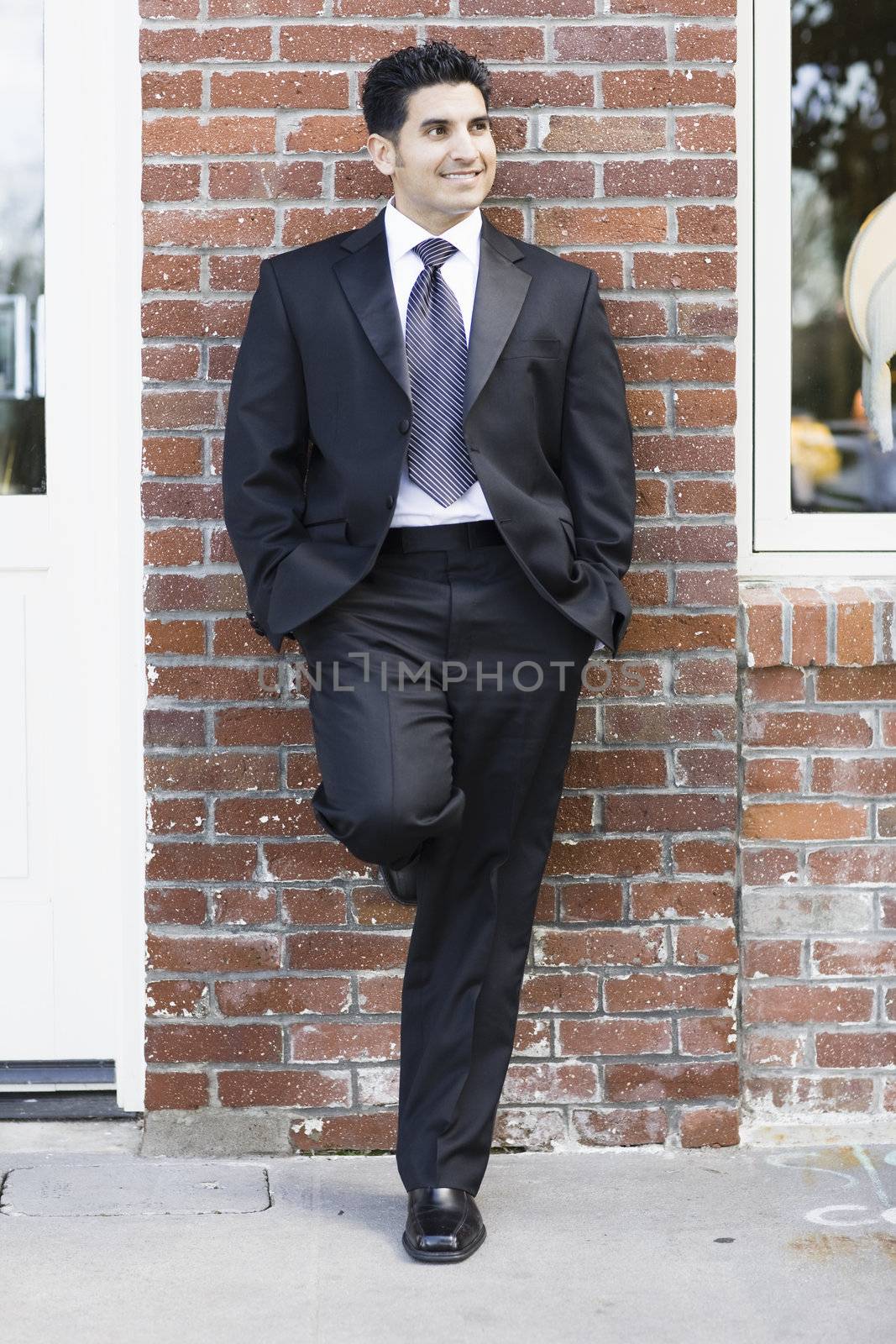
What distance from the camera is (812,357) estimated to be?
3.62 meters

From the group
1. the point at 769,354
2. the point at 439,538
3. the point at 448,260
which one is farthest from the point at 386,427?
the point at 769,354

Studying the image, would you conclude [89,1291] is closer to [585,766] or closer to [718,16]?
[585,766]

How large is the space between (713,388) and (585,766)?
0.85 meters

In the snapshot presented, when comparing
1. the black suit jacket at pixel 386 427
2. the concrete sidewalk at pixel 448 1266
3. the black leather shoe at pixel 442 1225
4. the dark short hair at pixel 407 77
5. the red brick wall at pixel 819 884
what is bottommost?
the concrete sidewalk at pixel 448 1266

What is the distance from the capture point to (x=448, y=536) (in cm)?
299

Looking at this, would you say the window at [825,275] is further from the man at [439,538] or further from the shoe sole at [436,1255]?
the shoe sole at [436,1255]

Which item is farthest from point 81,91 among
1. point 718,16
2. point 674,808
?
point 674,808

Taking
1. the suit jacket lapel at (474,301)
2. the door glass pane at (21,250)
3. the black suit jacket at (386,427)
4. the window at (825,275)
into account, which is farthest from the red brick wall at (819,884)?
the door glass pane at (21,250)

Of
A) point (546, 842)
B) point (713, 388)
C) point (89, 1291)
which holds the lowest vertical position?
point (89, 1291)

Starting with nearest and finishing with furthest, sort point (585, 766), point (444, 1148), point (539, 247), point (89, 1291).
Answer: point (89, 1291) < point (444, 1148) < point (539, 247) < point (585, 766)

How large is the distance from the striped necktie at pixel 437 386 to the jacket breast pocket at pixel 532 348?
9cm

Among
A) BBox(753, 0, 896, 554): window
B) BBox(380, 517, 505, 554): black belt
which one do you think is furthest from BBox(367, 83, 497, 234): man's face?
BBox(753, 0, 896, 554): window

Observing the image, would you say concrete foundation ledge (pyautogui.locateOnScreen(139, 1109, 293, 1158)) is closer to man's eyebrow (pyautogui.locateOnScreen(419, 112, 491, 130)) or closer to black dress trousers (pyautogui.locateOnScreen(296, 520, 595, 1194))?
black dress trousers (pyautogui.locateOnScreen(296, 520, 595, 1194))

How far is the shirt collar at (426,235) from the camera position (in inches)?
Answer: 120
